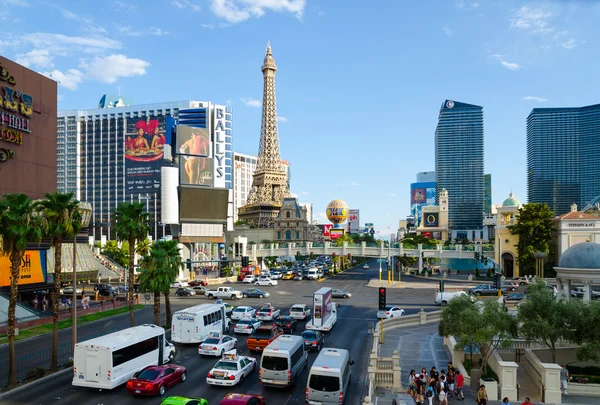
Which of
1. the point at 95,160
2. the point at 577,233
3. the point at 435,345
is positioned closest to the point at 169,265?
the point at 435,345

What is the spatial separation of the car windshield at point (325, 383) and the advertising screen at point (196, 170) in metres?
74.7

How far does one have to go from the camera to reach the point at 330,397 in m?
21.4

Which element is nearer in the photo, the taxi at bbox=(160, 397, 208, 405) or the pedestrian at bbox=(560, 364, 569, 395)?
the taxi at bbox=(160, 397, 208, 405)

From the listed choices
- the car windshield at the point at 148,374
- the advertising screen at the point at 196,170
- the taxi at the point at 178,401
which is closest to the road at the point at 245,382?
the car windshield at the point at 148,374

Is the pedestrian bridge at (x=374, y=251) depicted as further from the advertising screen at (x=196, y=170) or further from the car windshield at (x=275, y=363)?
the car windshield at (x=275, y=363)

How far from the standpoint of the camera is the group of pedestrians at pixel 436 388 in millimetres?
21406

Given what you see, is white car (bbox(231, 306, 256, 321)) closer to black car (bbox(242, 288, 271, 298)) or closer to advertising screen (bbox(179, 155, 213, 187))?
black car (bbox(242, 288, 271, 298))

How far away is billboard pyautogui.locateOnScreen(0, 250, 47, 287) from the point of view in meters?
45.5

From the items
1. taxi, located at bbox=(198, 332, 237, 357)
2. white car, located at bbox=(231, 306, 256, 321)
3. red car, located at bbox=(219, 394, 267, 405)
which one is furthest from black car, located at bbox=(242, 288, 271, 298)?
red car, located at bbox=(219, 394, 267, 405)

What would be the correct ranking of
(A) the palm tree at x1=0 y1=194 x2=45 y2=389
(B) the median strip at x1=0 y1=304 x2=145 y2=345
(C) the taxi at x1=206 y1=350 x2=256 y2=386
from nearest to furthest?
1. (C) the taxi at x1=206 y1=350 x2=256 y2=386
2. (A) the palm tree at x1=0 y1=194 x2=45 y2=389
3. (B) the median strip at x1=0 y1=304 x2=145 y2=345

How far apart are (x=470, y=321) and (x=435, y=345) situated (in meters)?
10.1

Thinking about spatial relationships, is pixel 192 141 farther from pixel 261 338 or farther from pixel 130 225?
pixel 261 338

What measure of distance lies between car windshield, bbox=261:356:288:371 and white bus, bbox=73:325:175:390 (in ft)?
21.7

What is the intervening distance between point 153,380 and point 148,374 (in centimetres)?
54
